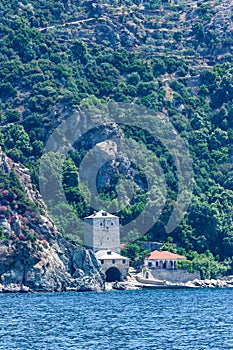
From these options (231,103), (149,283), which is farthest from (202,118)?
(149,283)

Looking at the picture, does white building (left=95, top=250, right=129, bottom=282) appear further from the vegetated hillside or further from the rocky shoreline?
the vegetated hillside

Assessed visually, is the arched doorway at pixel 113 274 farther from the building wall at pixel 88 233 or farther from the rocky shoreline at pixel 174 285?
the building wall at pixel 88 233

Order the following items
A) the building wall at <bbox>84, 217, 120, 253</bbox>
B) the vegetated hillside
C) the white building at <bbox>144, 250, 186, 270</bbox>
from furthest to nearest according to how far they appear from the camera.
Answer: the vegetated hillside, the building wall at <bbox>84, 217, 120, 253</bbox>, the white building at <bbox>144, 250, 186, 270</bbox>

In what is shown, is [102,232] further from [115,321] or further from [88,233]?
[115,321]

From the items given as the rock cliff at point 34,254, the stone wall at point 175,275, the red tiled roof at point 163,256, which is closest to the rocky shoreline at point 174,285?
the stone wall at point 175,275

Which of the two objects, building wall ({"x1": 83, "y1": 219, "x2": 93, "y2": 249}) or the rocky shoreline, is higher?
building wall ({"x1": 83, "y1": 219, "x2": 93, "y2": 249})

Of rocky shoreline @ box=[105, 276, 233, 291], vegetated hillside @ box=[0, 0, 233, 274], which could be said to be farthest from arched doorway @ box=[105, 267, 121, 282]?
vegetated hillside @ box=[0, 0, 233, 274]

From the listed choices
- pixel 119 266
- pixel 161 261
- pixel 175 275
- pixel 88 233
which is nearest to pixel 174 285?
pixel 175 275

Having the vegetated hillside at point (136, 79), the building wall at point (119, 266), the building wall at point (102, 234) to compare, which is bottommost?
the building wall at point (119, 266)
